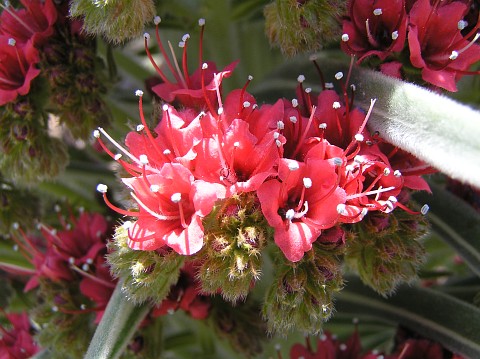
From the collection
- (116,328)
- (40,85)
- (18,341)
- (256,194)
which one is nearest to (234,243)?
(256,194)

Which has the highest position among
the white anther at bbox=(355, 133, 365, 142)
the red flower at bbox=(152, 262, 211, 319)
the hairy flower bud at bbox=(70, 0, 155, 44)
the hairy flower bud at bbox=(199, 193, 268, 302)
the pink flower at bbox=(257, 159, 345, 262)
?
the hairy flower bud at bbox=(70, 0, 155, 44)

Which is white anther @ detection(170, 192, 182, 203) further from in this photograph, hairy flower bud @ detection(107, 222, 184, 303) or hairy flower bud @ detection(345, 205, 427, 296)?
hairy flower bud @ detection(345, 205, 427, 296)

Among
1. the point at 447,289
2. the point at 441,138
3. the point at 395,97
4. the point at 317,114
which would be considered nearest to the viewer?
the point at 441,138

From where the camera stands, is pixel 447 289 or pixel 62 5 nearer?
pixel 62 5

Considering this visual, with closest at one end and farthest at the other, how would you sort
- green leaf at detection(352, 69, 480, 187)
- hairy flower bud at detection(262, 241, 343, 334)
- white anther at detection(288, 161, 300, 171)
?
1. green leaf at detection(352, 69, 480, 187)
2. white anther at detection(288, 161, 300, 171)
3. hairy flower bud at detection(262, 241, 343, 334)

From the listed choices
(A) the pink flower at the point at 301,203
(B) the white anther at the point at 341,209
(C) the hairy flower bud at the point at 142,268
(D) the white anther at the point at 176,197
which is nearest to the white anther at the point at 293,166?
(A) the pink flower at the point at 301,203

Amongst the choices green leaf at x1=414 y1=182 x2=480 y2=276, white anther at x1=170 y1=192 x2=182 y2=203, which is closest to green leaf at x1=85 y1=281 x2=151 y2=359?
white anther at x1=170 y1=192 x2=182 y2=203

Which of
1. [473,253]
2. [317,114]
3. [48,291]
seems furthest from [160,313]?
[473,253]

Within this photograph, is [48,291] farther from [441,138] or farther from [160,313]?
[441,138]
